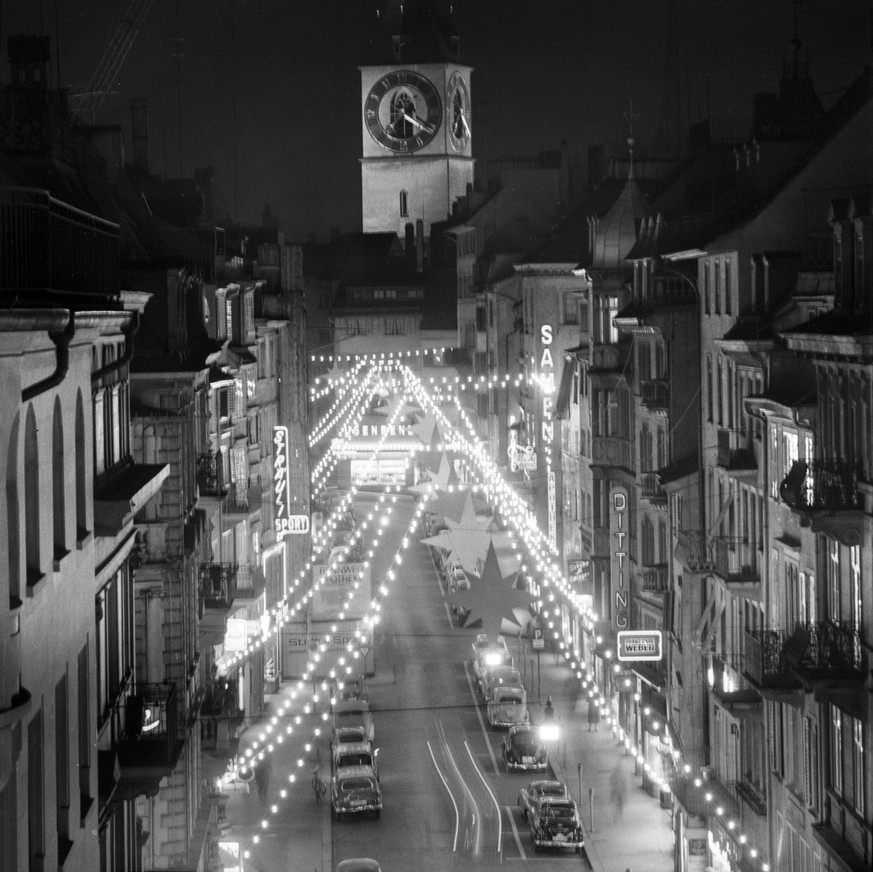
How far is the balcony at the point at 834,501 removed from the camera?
80.0ft

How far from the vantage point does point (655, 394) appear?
4306cm

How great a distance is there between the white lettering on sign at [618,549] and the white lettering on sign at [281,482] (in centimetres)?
1067

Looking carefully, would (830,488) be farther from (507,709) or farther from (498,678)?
(498,678)

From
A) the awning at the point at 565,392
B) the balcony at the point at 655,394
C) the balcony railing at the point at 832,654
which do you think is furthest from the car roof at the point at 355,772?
the awning at the point at 565,392

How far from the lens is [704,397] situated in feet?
132

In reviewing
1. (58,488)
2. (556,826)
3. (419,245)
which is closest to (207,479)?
(556,826)

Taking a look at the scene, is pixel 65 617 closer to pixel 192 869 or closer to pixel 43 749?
pixel 43 749

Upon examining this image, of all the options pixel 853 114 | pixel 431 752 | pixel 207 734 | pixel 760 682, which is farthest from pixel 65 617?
pixel 431 752

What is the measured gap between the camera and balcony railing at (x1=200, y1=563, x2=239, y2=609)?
36.8 meters

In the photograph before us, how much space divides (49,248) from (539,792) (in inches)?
1157

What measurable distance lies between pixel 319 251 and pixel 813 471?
4681 inches

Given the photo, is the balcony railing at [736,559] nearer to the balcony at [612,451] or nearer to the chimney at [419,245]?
the balcony at [612,451]

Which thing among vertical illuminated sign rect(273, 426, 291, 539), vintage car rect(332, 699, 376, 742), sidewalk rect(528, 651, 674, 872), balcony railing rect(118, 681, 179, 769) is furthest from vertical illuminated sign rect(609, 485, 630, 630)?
balcony railing rect(118, 681, 179, 769)

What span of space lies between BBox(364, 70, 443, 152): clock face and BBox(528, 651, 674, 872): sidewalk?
318 ft
